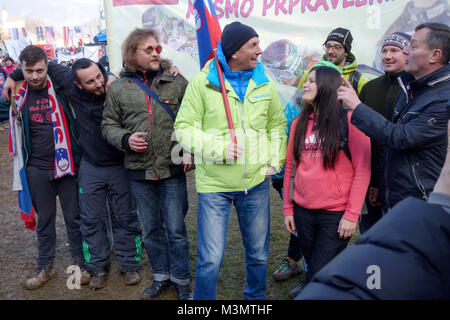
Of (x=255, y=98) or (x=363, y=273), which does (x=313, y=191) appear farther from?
(x=363, y=273)

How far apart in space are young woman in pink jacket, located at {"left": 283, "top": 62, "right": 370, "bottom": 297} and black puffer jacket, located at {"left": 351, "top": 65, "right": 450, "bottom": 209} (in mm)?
194

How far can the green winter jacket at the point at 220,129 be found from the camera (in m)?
2.55

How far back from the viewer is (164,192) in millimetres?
3096

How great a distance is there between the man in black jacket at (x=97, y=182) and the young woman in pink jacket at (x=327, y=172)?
1696 mm

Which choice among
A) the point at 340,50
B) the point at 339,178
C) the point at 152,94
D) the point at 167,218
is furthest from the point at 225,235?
the point at 340,50

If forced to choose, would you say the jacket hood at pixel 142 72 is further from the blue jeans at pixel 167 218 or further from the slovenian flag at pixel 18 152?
the slovenian flag at pixel 18 152

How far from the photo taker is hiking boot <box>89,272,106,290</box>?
3.50m

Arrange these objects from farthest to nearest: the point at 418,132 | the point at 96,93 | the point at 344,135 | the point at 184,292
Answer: the point at 96,93 → the point at 184,292 → the point at 344,135 → the point at 418,132

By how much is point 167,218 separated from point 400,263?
2478mm

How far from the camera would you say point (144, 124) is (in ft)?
9.95

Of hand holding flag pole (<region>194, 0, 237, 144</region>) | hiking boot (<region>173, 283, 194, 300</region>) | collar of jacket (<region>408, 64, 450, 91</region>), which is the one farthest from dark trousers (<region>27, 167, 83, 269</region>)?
collar of jacket (<region>408, 64, 450, 91</region>)

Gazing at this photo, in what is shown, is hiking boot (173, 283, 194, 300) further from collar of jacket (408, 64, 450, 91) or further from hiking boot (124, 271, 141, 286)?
collar of jacket (408, 64, 450, 91)

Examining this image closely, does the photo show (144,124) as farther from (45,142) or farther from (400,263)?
(400,263)

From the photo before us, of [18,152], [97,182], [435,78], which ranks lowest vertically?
[97,182]
